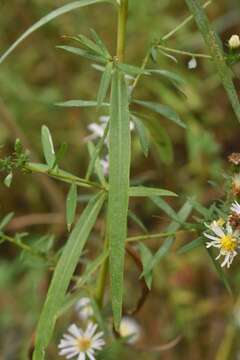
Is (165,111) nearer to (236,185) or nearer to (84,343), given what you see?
(236,185)

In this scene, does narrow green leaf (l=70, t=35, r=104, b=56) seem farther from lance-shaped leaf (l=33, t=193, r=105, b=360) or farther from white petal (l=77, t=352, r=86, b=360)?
white petal (l=77, t=352, r=86, b=360)

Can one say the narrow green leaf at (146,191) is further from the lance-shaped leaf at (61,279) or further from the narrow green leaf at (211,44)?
the narrow green leaf at (211,44)

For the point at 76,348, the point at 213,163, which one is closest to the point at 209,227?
the point at 76,348

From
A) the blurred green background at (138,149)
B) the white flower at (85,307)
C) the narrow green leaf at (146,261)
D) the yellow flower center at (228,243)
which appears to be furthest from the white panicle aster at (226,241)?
the blurred green background at (138,149)

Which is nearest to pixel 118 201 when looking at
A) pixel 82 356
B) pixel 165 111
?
pixel 165 111

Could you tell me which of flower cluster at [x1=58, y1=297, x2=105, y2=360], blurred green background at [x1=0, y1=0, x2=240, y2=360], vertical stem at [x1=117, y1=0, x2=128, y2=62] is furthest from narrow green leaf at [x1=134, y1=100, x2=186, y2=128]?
blurred green background at [x1=0, y1=0, x2=240, y2=360]

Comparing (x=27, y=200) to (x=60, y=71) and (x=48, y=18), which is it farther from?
(x=48, y=18)
